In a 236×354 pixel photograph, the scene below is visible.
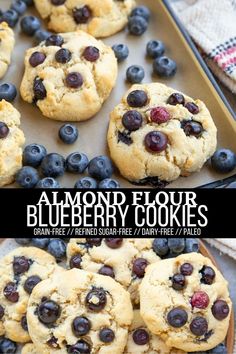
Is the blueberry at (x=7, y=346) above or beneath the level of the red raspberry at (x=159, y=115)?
beneath

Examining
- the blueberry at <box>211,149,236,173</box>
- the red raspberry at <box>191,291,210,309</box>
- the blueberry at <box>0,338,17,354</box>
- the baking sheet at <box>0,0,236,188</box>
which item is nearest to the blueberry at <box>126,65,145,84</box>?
the baking sheet at <box>0,0,236,188</box>

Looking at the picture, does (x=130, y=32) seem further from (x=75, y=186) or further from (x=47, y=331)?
(x=47, y=331)

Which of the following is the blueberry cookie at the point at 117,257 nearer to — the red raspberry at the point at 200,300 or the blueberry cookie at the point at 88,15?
the red raspberry at the point at 200,300

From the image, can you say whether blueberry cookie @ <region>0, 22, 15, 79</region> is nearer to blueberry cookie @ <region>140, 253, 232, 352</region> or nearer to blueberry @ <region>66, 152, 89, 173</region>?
blueberry @ <region>66, 152, 89, 173</region>

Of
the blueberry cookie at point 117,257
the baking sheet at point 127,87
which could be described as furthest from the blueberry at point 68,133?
the blueberry cookie at point 117,257

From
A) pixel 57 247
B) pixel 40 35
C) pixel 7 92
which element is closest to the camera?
pixel 57 247

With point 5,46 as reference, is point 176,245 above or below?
below

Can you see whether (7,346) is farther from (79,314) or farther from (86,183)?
(86,183)

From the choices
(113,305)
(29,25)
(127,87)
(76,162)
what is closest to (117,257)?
(113,305)
